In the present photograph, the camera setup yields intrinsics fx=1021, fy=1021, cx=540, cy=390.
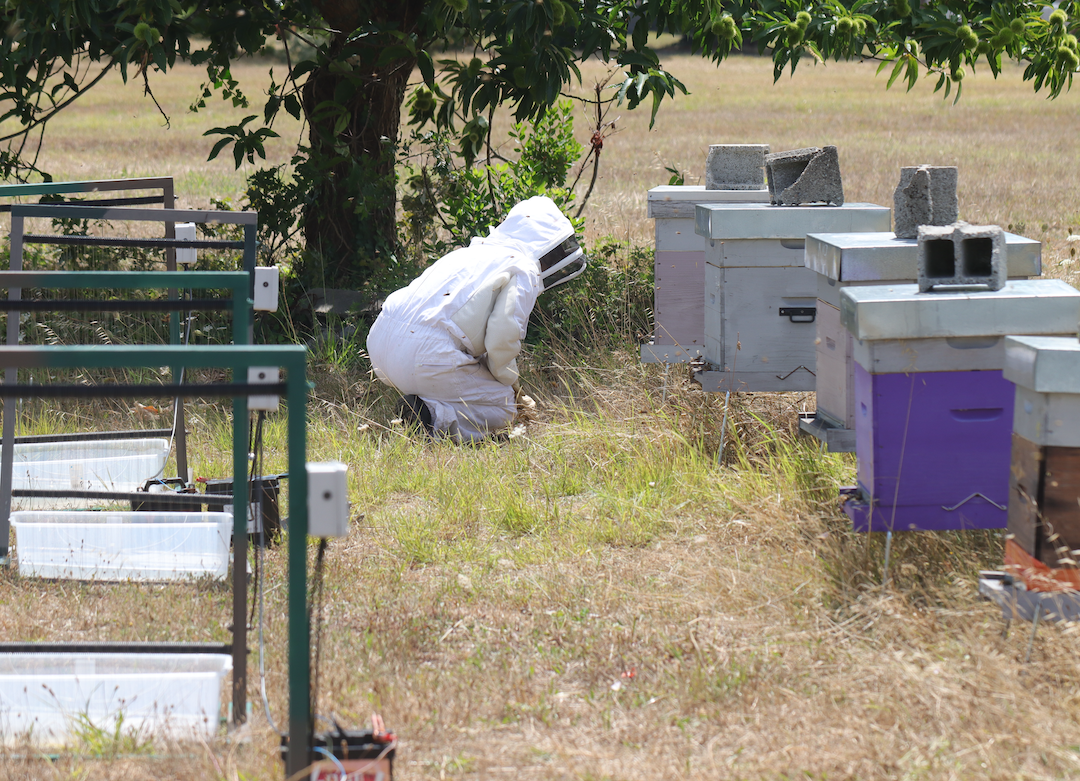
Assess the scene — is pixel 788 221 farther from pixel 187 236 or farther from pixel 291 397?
pixel 291 397

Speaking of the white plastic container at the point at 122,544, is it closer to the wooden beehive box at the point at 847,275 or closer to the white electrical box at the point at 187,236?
the white electrical box at the point at 187,236

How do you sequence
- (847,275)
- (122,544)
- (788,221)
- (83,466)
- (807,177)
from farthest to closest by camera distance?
1. (83,466)
2. (807,177)
3. (788,221)
4. (122,544)
5. (847,275)

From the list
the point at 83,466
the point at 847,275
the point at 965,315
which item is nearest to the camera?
the point at 965,315

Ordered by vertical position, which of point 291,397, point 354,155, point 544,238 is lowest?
point 291,397

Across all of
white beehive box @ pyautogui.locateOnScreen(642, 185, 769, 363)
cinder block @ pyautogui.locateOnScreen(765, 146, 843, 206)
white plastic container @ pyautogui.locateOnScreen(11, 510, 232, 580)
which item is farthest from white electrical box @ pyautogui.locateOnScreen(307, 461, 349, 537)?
white beehive box @ pyautogui.locateOnScreen(642, 185, 769, 363)

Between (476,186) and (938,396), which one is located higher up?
(476,186)

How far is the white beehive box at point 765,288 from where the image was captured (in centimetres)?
427

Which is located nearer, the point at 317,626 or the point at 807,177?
the point at 317,626

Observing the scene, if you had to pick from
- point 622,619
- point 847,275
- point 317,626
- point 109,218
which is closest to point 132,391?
point 317,626

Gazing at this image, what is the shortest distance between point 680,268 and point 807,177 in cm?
90

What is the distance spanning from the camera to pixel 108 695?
9.26 ft

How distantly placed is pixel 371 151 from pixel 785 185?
3.91 metres

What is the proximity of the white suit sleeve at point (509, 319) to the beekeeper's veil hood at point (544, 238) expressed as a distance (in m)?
0.18

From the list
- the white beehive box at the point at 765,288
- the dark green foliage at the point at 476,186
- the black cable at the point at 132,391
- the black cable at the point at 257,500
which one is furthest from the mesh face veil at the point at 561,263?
the black cable at the point at 132,391
